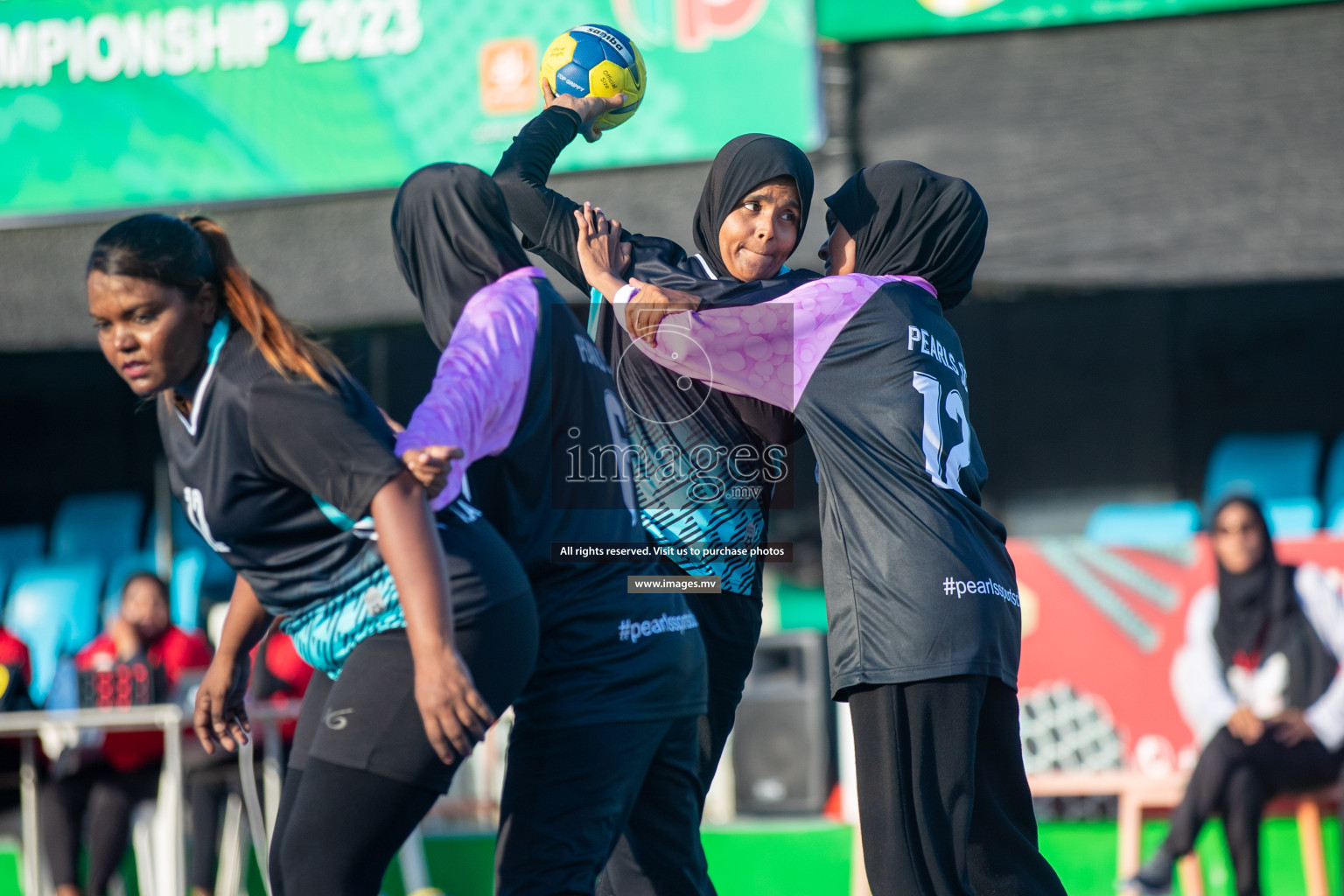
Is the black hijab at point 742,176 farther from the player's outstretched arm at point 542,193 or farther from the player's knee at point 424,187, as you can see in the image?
the player's knee at point 424,187

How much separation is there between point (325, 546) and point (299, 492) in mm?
99

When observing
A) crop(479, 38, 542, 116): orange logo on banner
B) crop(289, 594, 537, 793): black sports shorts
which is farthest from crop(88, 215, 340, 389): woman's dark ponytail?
crop(479, 38, 542, 116): orange logo on banner

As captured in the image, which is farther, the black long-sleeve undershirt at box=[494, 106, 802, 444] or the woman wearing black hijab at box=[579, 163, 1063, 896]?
the black long-sleeve undershirt at box=[494, 106, 802, 444]

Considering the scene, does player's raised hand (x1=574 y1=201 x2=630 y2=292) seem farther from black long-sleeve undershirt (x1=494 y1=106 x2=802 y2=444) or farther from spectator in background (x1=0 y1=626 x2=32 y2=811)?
spectator in background (x1=0 y1=626 x2=32 y2=811)

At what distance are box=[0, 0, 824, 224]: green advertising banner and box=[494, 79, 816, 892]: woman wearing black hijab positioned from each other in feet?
11.2

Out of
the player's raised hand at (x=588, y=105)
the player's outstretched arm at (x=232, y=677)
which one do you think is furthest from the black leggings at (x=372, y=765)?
the player's raised hand at (x=588, y=105)

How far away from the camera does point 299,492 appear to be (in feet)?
7.14

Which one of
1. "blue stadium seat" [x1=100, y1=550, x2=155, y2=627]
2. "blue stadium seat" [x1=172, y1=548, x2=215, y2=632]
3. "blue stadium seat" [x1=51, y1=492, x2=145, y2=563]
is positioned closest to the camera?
"blue stadium seat" [x1=172, y1=548, x2=215, y2=632]

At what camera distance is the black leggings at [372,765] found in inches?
80.6

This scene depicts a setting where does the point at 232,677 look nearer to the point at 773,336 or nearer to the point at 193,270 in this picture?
the point at 193,270

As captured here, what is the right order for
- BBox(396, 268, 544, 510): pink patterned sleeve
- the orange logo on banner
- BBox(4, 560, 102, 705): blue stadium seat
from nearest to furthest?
BBox(396, 268, 544, 510): pink patterned sleeve < the orange logo on banner < BBox(4, 560, 102, 705): blue stadium seat

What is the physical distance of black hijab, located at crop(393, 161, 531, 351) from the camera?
2.43 meters

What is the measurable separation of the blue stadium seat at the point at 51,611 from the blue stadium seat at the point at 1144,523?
598 centimetres

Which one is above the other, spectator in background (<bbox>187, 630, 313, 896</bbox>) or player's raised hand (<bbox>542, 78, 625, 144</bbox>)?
player's raised hand (<bbox>542, 78, 625, 144</bbox>)
